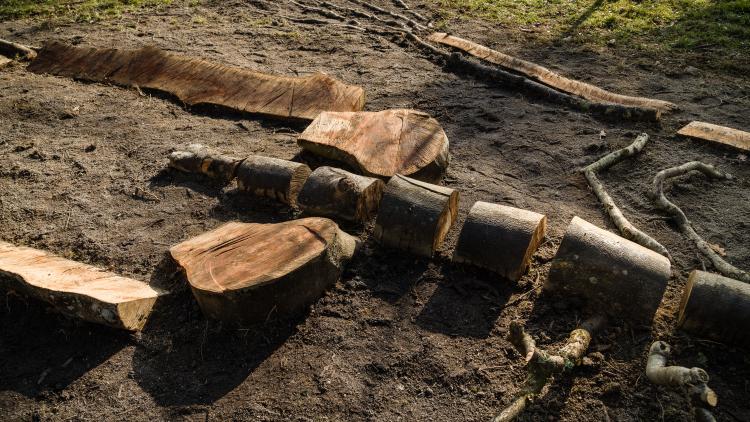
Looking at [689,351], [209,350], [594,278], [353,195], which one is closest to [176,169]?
[353,195]

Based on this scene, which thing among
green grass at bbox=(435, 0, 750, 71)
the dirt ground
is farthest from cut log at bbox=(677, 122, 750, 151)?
green grass at bbox=(435, 0, 750, 71)

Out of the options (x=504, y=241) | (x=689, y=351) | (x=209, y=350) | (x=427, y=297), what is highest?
(x=504, y=241)

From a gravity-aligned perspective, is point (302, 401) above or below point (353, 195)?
below

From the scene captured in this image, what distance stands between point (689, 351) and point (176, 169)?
3816 mm

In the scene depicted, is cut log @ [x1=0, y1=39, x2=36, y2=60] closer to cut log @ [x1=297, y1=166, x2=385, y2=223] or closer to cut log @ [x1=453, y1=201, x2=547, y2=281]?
cut log @ [x1=297, y1=166, x2=385, y2=223]

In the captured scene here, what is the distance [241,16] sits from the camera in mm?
7730

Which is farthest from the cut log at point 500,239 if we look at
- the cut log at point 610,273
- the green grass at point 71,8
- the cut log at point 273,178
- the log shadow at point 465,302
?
the green grass at point 71,8

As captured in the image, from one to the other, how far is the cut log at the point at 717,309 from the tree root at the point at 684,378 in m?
0.30

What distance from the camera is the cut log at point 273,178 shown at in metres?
3.83

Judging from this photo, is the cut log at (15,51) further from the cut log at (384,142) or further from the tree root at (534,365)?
the tree root at (534,365)

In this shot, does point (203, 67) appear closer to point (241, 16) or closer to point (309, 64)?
point (309, 64)

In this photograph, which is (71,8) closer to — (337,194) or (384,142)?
(384,142)

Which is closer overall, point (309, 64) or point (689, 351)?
point (689, 351)

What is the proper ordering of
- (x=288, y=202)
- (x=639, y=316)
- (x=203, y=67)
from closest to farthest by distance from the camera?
(x=639, y=316) → (x=288, y=202) → (x=203, y=67)
